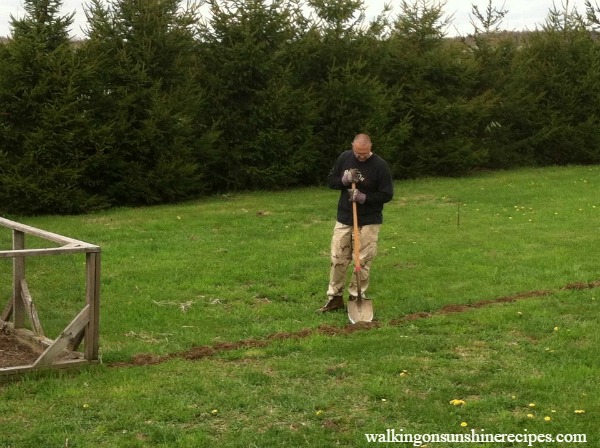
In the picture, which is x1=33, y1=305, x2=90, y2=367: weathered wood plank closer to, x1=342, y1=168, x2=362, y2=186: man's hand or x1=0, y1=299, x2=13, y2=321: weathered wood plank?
x1=0, y1=299, x2=13, y2=321: weathered wood plank

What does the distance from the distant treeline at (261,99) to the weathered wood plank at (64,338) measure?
10506mm

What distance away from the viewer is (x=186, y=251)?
13.1m

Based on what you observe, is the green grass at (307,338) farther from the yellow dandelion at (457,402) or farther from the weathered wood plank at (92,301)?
the weathered wood plank at (92,301)

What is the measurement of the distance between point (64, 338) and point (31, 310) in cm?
94

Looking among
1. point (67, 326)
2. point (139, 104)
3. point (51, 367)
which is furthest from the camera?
point (139, 104)

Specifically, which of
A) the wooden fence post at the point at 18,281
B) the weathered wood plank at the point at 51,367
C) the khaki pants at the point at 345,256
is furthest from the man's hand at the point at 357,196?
the wooden fence post at the point at 18,281

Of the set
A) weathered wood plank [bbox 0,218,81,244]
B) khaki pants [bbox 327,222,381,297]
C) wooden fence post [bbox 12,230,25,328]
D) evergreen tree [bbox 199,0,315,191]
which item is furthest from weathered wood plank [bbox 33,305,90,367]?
evergreen tree [bbox 199,0,315,191]

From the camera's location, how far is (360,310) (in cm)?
905

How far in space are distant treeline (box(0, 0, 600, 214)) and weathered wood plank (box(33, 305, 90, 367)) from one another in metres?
10.5

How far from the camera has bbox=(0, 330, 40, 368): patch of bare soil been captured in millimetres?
7413

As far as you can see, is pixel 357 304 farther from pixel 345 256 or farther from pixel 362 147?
pixel 362 147

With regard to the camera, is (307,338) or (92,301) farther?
(307,338)

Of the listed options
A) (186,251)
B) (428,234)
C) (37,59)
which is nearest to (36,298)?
(186,251)

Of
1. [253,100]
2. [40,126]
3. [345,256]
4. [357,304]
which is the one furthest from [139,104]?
[357,304]
